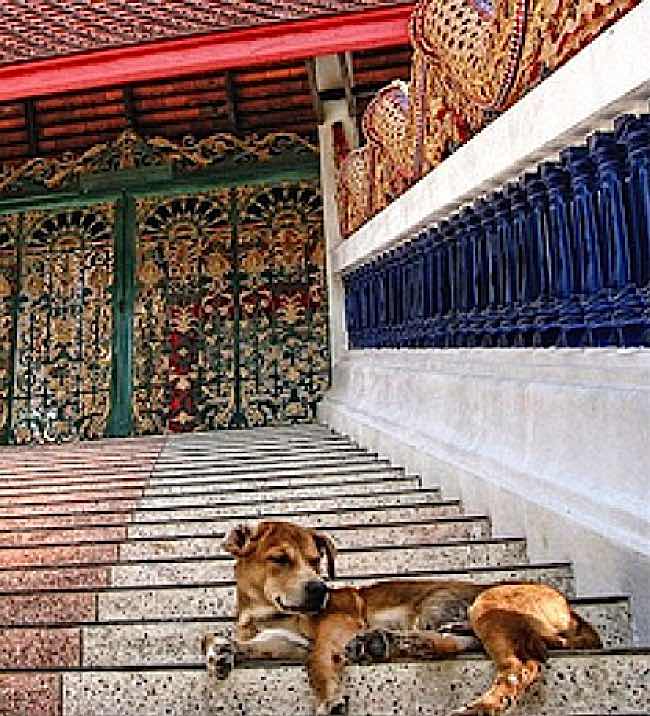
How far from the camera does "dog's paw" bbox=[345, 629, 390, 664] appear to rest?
1768 mm

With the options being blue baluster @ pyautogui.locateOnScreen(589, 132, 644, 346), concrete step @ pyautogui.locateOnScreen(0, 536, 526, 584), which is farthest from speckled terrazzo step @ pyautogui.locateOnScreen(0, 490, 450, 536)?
blue baluster @ pyautogui.locateOnScreen(589, 132, 644, 346)

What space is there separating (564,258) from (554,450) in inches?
20.0

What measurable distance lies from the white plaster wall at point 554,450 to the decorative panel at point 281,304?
448 centimetres

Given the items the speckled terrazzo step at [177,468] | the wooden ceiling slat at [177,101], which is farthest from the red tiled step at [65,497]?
the wooden ceiling slat at [177,101]

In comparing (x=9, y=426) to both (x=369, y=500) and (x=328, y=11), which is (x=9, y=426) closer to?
(x=328, y=11)

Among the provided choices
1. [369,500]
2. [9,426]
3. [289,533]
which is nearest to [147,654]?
[289,533]

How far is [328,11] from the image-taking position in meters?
5.68

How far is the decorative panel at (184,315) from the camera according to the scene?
27.7 feet

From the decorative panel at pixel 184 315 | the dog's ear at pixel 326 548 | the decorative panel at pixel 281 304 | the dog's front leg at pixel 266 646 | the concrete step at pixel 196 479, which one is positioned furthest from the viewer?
the decorative panel at pixel 184 315

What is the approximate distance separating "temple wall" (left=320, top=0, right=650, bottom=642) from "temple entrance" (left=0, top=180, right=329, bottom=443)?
178 inches

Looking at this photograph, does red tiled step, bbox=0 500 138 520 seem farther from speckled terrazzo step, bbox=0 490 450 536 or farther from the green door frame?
the green door frame

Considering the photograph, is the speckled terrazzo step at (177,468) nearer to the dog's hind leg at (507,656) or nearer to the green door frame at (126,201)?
the dog's hind leg at (507,656)

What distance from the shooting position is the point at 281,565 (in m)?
1.99

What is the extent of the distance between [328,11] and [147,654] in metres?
4.45
